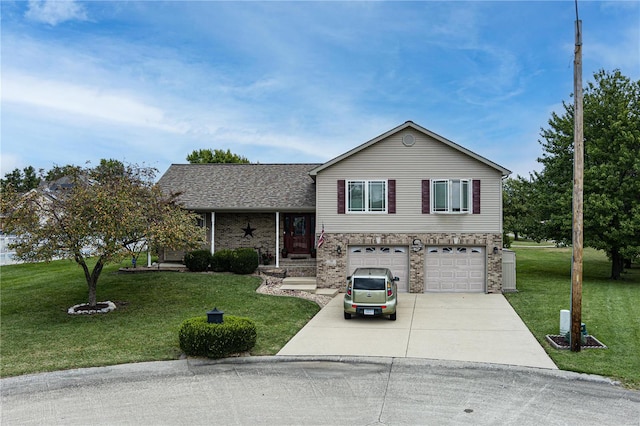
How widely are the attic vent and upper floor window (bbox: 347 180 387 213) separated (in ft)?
6.60

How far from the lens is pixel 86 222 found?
576 inches

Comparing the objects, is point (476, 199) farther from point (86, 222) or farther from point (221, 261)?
point (86, 222)

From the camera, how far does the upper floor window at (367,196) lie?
2100 centimetres

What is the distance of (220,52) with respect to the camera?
63.3 ft

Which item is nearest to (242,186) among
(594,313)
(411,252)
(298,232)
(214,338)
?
(298,232)

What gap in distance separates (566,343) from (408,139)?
1140 centimetres

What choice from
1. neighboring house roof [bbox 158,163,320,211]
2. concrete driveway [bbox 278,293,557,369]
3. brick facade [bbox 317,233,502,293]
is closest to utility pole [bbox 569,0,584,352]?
concrete driveway [bbox 278,293,557,369]

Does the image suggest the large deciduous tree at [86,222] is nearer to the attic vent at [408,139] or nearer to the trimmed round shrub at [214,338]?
the trimmed round shrub at [214,338]

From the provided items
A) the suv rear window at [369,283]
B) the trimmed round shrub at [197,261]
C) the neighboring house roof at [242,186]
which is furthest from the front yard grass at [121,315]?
the neighboring house roof at [242,186]

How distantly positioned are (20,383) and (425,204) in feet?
52.5

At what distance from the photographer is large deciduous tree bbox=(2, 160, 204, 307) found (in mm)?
14602

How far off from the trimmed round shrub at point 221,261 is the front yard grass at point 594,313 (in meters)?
12.7

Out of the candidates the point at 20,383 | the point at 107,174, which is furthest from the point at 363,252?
the point at 20,383

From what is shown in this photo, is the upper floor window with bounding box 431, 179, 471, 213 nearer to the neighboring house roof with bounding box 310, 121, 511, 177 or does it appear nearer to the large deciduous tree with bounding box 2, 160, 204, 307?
the neighboring house roof with bounding box 310, 121, 511, 177
